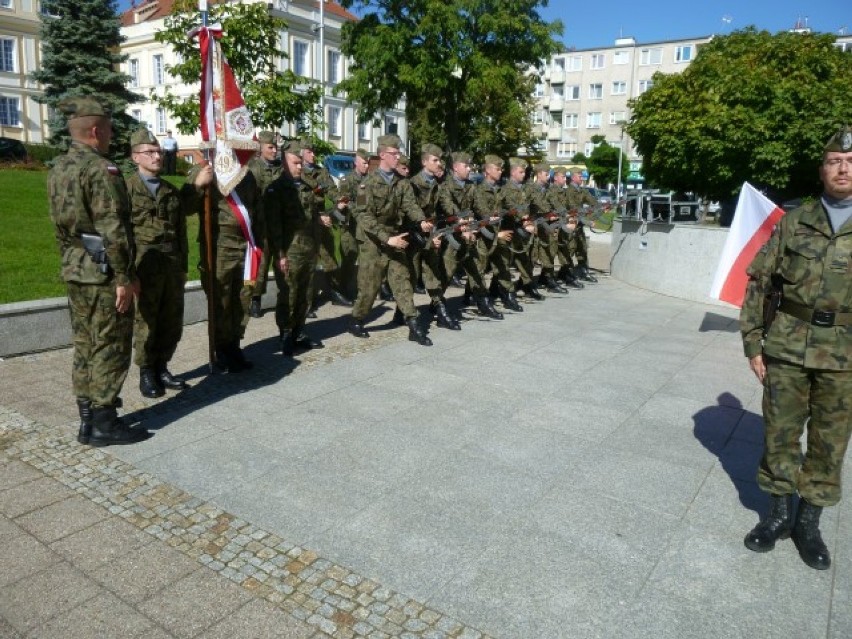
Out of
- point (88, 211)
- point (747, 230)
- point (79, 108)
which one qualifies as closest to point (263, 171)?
point (79, 108)

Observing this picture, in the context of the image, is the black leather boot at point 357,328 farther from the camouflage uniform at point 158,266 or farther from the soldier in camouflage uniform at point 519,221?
the soldier in camouflage uniform at point 519,221

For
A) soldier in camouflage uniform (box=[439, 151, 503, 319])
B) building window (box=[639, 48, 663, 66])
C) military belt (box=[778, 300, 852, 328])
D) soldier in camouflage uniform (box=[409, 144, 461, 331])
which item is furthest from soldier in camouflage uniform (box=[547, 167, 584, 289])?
building window (box=[639, 48, 663, 66])

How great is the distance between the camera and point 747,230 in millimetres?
4945

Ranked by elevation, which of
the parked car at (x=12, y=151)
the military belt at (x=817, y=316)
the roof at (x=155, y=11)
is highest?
the roof at (x=155, y=11)

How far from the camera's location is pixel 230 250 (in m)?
6.27

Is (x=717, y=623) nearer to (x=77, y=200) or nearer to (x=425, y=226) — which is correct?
(x=77, y=200)

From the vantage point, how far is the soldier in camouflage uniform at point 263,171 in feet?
22.6

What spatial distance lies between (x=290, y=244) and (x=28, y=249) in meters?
5.23

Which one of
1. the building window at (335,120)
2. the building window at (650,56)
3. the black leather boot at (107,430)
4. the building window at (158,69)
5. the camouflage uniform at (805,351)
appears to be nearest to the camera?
the camouflage uniform at (805,351)

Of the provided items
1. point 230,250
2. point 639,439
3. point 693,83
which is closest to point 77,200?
point 230,250

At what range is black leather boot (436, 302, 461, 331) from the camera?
8.77 meters

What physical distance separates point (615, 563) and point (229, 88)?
16.3 ft

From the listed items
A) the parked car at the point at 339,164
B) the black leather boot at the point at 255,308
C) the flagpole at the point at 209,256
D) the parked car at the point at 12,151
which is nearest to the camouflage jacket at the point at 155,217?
the flagpole at the point at 209,256

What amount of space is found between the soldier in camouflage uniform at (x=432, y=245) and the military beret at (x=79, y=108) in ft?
12.9
